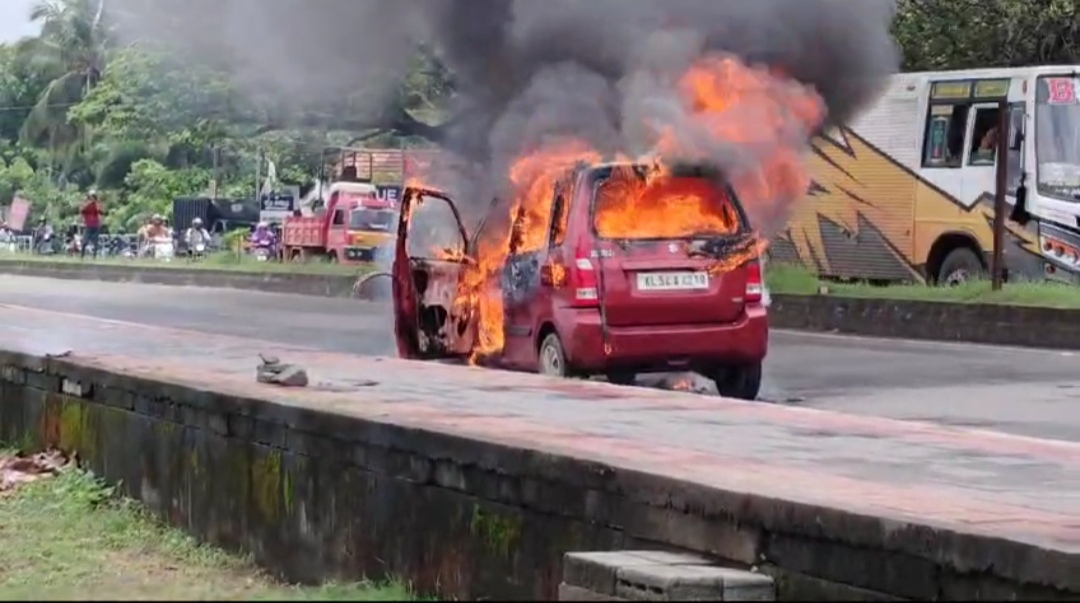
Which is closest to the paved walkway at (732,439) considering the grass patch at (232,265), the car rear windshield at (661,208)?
the car rear windshield at (661,208)

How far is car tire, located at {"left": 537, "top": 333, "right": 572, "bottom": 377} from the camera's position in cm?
1028

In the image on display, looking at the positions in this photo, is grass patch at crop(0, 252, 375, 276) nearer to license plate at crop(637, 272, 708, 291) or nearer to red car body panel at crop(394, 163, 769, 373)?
red car body panel at crop(394, 163, 769, 373)

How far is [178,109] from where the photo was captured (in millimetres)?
28875

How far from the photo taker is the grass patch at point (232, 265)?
2875 cm

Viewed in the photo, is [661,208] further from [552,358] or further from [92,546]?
[92,546]

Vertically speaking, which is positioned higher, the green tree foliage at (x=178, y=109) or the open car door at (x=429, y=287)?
the green tree foliage at (x=178, y=109)

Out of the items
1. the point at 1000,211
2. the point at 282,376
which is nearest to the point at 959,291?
the point at 1000,211

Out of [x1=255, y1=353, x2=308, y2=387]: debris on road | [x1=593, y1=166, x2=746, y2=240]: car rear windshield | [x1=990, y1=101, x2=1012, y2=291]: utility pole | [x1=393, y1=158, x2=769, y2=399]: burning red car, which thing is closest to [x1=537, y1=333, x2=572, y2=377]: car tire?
[x1=393, y1=158, x2=769, y2=399]: burning red car

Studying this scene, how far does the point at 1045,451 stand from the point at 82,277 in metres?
29.4

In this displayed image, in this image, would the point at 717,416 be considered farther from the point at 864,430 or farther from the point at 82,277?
the point at 82,277

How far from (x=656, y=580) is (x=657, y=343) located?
6017 mm

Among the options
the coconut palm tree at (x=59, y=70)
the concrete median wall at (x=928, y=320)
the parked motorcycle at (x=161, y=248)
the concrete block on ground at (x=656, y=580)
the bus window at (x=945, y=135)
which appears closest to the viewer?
the concrete block on ground at (x=656, y=580)

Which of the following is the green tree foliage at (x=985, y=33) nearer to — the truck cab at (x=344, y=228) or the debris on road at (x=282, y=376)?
the truck cab at (x=344, y=228)

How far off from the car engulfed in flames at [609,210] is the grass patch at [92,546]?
2928 millimetres
